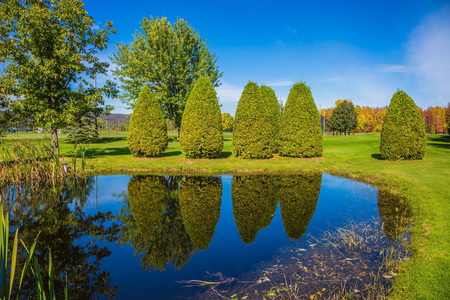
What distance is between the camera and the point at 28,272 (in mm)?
4738

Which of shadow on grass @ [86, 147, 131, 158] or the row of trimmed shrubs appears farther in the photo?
shadow on grass @ [86, 147, 131, 158]

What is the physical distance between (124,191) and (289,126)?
454 inches

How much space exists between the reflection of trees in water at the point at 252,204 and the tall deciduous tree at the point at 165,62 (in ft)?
58.6

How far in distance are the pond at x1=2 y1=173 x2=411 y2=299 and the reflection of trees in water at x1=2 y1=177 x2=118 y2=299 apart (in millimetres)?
27

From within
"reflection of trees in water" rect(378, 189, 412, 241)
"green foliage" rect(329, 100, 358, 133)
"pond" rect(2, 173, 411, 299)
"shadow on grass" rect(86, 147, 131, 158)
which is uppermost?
"green foliage" rect(329, 100, 358, 133)

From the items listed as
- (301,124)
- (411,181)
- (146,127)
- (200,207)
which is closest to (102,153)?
(146,127)

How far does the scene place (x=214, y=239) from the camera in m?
6.29

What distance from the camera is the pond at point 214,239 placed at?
4.34 metres

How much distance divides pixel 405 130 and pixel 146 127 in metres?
15.9

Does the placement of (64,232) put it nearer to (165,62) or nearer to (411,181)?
(411,181)

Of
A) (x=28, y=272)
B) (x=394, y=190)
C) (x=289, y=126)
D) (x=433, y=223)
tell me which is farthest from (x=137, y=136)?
(x=433, y=223)

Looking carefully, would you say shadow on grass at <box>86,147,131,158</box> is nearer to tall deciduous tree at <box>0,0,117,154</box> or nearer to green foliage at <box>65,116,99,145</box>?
tall deciduous tree at <box>0,0,117,154</box>

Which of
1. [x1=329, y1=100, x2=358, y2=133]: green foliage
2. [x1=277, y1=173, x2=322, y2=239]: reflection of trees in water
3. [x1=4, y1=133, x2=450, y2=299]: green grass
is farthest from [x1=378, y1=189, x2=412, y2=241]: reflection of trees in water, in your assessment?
[x1=329, y1=100, x2=358, y2=133]: green foliage

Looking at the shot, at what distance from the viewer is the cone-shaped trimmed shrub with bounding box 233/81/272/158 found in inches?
679
